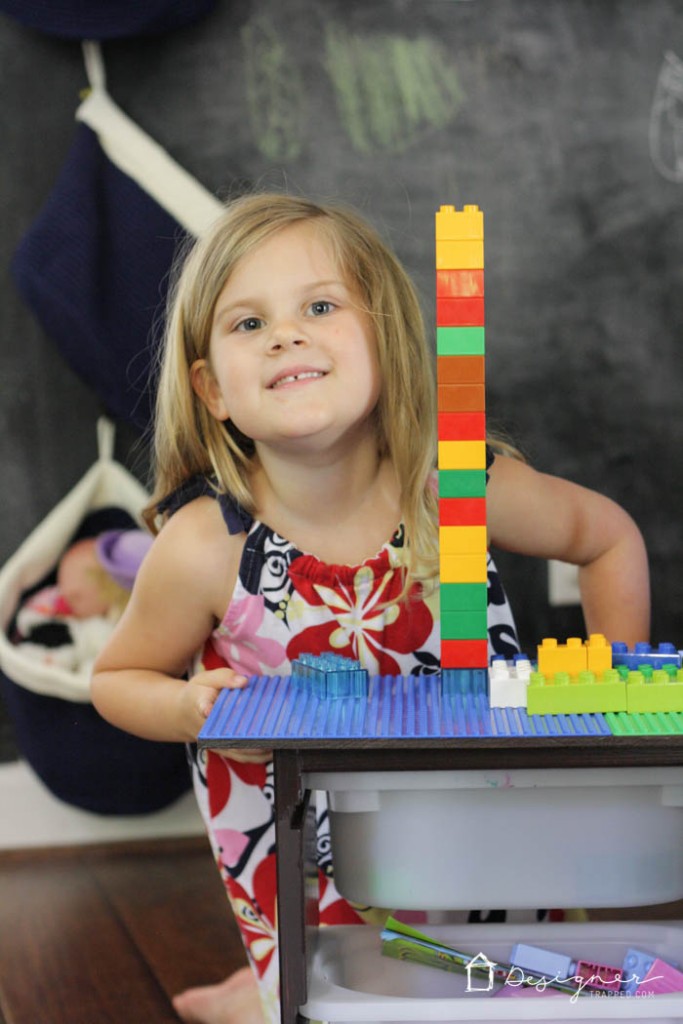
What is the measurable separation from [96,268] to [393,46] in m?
0.53

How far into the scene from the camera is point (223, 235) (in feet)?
4.10

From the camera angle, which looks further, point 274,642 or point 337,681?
point 274,642

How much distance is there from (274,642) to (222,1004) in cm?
46

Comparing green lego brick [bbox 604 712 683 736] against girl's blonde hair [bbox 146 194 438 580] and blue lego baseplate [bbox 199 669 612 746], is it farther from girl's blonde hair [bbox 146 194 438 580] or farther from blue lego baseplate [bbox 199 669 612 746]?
girl's blonde hair [bbox 146 194 438 580]

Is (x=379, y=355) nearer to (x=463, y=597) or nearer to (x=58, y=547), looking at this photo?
(x=463, y=597)

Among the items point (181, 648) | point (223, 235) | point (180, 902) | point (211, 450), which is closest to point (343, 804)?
point (181, 648)

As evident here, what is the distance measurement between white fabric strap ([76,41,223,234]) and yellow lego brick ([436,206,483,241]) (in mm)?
882

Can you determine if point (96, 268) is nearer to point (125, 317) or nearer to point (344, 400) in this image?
point (125, 317)

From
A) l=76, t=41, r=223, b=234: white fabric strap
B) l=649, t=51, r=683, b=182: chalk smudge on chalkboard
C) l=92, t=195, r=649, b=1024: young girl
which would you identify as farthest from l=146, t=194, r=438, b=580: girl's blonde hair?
l=649, t=51, r=683, b=182: chalk smudge on chalkboard

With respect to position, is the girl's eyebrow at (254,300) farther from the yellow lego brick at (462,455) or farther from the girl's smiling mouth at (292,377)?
the yellow lego brick at (462,455)

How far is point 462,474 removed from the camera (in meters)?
0.96

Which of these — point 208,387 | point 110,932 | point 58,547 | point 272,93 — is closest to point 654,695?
point 208,387

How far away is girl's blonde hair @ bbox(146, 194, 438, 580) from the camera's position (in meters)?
1.23

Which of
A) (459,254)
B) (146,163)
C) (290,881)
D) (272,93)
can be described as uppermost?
(272,93)
